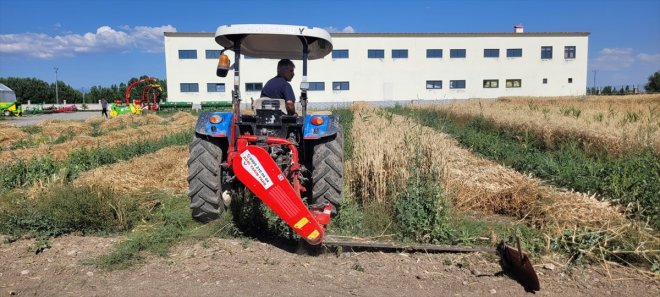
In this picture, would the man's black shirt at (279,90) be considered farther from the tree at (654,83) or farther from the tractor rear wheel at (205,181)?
the tree at (654,83)

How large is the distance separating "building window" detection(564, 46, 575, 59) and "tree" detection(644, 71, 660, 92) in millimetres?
21611

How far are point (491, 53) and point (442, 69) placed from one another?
5333 mm

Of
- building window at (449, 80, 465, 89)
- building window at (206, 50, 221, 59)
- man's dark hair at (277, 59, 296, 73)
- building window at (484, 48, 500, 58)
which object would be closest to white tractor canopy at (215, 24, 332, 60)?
man's dark hair at (277, 59, 296, 73)

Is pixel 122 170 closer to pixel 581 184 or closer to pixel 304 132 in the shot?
pixel 304 132

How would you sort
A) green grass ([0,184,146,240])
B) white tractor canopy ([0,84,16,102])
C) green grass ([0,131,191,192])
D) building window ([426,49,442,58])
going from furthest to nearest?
building window ([426,49,442,58]) < white tractor canopy ([0,84,16,102]) < green grass ([0,131,191,192]) < green grass ([0,184,146,240])

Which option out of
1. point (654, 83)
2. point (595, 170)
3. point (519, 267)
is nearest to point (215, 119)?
point (519, 267)

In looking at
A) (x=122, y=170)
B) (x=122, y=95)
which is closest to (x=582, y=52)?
(x=122, y=170)

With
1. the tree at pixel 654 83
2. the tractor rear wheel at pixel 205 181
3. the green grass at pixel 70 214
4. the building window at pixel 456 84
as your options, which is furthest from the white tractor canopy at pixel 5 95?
the tree at pixel 654 83

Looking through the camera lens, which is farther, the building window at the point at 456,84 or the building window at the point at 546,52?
the building window at the point at 546,52

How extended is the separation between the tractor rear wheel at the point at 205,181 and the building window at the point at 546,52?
4865cm

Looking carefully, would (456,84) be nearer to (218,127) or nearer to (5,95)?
(218,127)

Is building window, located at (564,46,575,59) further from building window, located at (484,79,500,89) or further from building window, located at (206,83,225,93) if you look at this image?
building window, located at (206,83,225,93)

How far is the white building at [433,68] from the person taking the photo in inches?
1727

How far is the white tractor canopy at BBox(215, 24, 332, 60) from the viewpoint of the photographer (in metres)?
4.41
